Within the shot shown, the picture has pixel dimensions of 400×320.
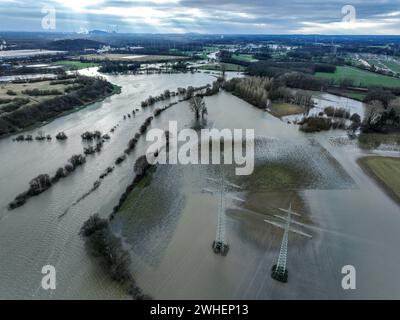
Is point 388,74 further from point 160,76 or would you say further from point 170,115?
point 170,115

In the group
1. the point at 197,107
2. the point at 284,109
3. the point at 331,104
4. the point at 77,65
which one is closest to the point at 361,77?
the point at 331,104

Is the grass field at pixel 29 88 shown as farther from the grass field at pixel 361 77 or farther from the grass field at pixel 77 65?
the grass field at pixel 361 77

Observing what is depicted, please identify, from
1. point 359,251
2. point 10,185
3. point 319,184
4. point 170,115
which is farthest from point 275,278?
point 170,115

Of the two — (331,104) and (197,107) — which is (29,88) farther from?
(331,104)

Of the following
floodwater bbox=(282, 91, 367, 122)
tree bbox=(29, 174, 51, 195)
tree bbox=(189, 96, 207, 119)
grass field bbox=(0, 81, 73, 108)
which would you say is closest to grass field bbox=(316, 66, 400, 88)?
floodwater bbox=(282, 91, 367, 122)

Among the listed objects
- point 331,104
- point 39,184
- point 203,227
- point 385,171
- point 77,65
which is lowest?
point 203,227

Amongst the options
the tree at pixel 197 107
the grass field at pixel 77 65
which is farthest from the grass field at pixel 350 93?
the grass field at pixel 77 65

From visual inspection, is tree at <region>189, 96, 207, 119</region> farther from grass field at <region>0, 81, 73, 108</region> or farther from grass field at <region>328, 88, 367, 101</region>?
grass field at <region>328, 88, 367, 101</region>

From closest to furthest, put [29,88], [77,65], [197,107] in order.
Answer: [197,107] → [29,88] → [77,65]
